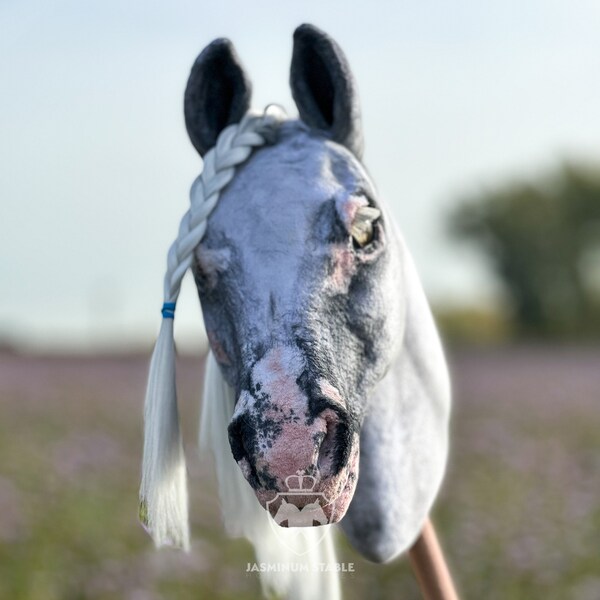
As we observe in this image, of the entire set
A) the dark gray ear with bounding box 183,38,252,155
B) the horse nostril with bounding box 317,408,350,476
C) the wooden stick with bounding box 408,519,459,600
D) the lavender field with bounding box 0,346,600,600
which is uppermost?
the dark gray ear with bounding box 183,38,252,155

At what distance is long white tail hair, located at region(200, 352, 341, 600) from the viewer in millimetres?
1845

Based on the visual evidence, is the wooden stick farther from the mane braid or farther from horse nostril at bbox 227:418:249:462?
horse nostril at bbox 227:418:249:462

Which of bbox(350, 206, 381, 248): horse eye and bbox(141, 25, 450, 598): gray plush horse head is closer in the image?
bbox(141, 25, 450, 598): gray plush horse head

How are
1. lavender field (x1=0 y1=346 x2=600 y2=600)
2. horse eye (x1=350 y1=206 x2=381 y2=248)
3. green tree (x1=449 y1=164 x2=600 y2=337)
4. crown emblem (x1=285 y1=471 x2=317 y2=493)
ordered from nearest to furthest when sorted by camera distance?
crown emblem (x1=285 y1=471 x2=317 y2=493) → horse eye (x1=350 y1=206 x2=381 y2=248) → lavender field (x1=0 y1=346 x2=600 y2=600) → green tree (x1=449 y1=164 x2=600 y2=337)

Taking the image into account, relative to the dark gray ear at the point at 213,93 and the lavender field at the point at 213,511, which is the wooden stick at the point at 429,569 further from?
the dark gray ear at the point at 213,93

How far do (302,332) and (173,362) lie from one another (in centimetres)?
35

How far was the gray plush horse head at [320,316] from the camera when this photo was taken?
1409 mm

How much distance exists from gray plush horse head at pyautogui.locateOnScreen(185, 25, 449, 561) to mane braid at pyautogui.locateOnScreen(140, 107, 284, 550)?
28 mm

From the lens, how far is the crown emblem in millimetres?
1395

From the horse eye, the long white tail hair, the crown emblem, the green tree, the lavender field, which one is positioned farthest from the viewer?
the green tree

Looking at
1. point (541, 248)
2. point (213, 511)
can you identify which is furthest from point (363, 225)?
point (541, 248)

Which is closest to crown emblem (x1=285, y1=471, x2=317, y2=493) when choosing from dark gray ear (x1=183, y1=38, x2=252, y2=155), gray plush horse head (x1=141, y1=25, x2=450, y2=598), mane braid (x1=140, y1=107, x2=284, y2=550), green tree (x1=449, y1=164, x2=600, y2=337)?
gray plush horse head (x1=141, y1=25, x2=450, y2=598)

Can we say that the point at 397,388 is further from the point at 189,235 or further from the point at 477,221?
the point at 477,221

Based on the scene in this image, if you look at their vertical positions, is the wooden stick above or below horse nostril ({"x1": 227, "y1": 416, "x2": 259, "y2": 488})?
below
